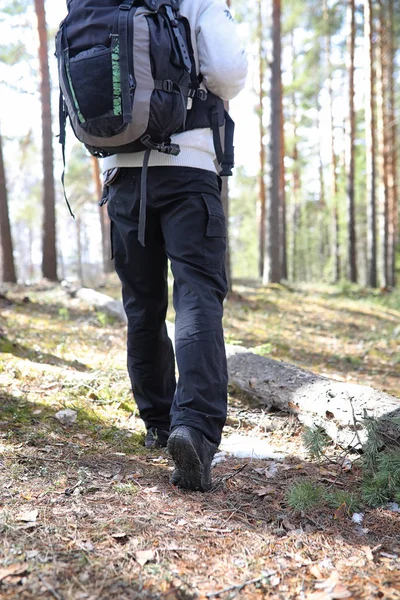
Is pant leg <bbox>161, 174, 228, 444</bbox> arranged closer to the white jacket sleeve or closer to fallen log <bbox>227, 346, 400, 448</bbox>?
the white jacket sleeve

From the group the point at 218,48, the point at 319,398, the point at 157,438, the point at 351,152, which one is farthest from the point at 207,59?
the point at 351,152

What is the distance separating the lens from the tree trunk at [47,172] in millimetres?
11922

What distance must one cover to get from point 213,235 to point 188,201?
195mm

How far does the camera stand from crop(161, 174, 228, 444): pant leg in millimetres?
2135

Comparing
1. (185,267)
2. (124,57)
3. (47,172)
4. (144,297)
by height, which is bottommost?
(144,297)

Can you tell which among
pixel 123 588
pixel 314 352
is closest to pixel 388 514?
pixel 123 588

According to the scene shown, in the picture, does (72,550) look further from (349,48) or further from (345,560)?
(349,48)

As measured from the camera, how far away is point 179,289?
91.4 inches

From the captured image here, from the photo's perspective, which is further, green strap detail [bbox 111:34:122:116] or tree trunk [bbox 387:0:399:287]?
tree trunk [bbox 387:0:399:287]

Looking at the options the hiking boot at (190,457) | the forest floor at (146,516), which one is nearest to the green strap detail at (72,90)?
the hiking boot at (190,457)

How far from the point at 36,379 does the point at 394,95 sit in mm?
20899

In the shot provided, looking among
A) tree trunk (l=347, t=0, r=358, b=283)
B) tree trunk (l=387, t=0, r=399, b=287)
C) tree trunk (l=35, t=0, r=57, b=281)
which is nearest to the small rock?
tree trunk (l=35, t=0, r=57, b=281)

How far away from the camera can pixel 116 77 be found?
6.80 feet

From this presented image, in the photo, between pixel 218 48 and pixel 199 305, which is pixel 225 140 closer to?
pixel 218 48
